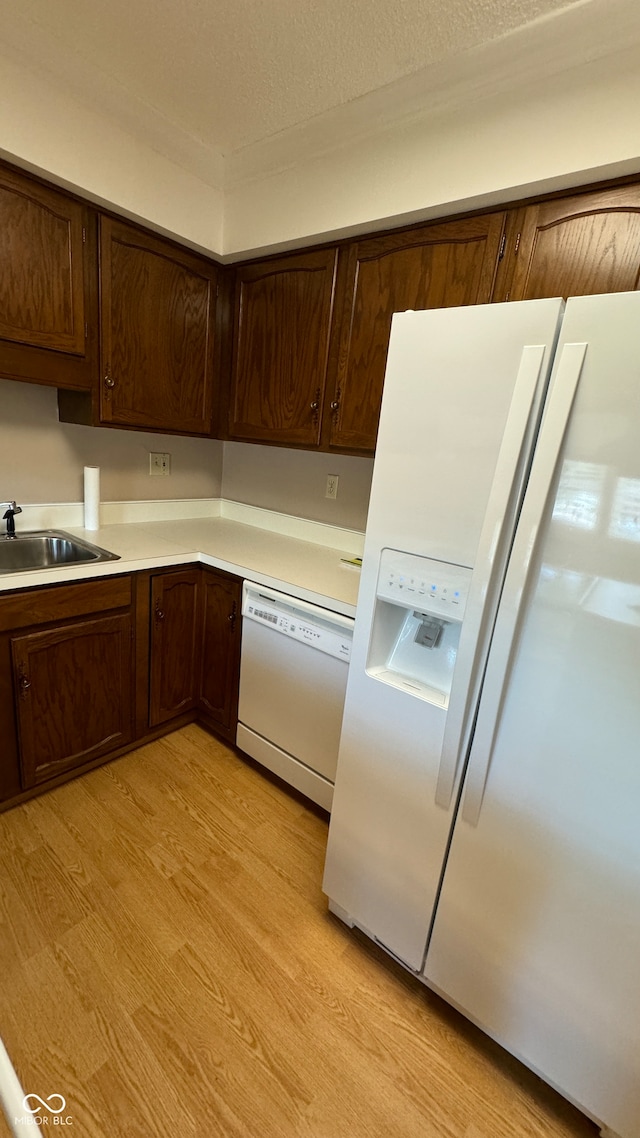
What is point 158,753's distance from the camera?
212 cm

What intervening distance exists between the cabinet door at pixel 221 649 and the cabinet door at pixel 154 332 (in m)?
0.76

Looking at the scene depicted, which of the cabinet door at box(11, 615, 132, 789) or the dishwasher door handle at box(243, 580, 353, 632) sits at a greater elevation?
the dishwasher door handle at box(243, 580, 353, 632)

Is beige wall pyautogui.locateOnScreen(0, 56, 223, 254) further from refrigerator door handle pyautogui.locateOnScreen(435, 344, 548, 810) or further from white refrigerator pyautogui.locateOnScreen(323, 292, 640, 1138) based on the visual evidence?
refrigerator door handle pyautogui.locateOnScreen(435, 344, 548, 810)

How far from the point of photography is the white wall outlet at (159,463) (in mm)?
2443

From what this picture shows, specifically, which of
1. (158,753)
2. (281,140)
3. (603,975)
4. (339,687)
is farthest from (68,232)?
(603,975)

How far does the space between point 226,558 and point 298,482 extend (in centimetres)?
64

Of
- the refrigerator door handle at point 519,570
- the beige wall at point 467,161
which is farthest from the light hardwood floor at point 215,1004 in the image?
the beige wall at point 467,161

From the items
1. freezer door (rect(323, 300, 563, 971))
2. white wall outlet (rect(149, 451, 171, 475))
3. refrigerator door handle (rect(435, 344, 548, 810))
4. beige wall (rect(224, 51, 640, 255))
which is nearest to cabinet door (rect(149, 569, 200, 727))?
white wall outlet (rect(149, 451, 171, 475))

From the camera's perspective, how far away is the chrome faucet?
1.90 metres

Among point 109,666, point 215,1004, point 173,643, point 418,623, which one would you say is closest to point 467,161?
point 418,623

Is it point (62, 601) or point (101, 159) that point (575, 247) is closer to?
point (101, 159)

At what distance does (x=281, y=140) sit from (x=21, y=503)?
67.8 inches

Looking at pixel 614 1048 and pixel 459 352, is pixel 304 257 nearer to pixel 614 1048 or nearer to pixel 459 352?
pixel 459 352

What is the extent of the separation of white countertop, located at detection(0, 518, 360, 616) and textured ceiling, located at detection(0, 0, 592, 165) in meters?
1.50
